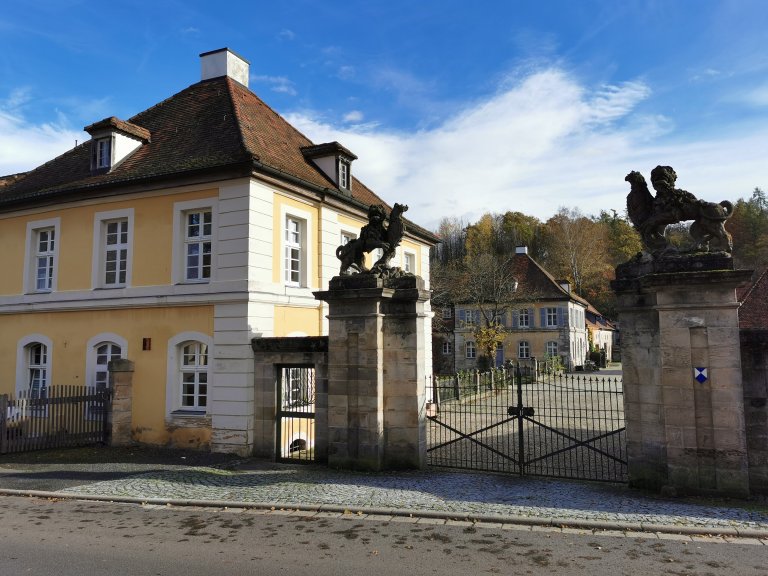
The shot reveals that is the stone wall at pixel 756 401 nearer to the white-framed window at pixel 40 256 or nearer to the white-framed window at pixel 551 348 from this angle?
the white-framed window at pixel 40 256

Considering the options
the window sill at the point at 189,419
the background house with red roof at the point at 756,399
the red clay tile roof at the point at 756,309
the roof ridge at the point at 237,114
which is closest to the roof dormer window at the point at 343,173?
the roof ridge at the point at 237,114

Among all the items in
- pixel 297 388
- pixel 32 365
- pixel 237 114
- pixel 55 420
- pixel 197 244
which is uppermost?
pixel 237 114

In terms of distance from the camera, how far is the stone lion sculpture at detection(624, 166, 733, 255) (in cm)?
891

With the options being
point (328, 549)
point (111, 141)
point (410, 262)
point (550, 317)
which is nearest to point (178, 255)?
point (111, 141)

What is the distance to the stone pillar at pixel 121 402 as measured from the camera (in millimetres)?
13766

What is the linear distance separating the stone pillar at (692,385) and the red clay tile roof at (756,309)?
11222 mm

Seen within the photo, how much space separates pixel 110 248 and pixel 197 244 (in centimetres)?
295

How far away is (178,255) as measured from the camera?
554 inches

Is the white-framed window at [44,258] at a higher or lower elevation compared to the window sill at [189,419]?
higher

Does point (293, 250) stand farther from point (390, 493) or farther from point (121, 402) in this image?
point (390, 493)

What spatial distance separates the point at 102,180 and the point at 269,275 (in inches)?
225

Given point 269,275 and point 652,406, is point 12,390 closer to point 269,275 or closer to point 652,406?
point 269,275

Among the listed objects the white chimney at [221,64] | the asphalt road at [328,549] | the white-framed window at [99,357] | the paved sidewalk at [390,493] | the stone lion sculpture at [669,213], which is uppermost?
the white chimney at [221,64]

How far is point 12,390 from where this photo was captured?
53.0 feet
